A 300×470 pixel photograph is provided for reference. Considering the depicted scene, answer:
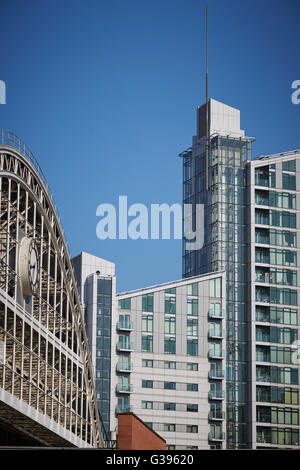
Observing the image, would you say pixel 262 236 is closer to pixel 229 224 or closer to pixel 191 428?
pixel 229 224

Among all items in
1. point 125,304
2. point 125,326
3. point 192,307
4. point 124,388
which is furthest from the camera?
point 192,307

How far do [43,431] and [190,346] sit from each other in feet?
197

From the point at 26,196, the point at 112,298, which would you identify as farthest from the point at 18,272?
the point at 112,298

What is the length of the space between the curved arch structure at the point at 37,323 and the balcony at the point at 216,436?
3762 centimetres

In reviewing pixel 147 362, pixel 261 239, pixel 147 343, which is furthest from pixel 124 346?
pixel 261 239

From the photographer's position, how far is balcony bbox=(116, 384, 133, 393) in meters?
132

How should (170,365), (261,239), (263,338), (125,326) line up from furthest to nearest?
(261,239) → (263,338) → (170,365) → (125,326)

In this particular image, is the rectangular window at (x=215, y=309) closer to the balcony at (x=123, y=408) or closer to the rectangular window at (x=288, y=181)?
the balcony at (x=123, y=408)

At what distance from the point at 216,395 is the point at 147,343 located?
11890mm

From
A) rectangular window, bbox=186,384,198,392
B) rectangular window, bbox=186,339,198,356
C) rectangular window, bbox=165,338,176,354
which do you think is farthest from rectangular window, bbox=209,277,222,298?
rectangular window, bbox=186,384,198,392

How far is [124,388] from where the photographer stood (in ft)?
434

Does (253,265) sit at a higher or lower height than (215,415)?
higher

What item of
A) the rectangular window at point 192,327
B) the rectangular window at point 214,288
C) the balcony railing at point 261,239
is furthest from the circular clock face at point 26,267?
the balcony railing at point 261,239
